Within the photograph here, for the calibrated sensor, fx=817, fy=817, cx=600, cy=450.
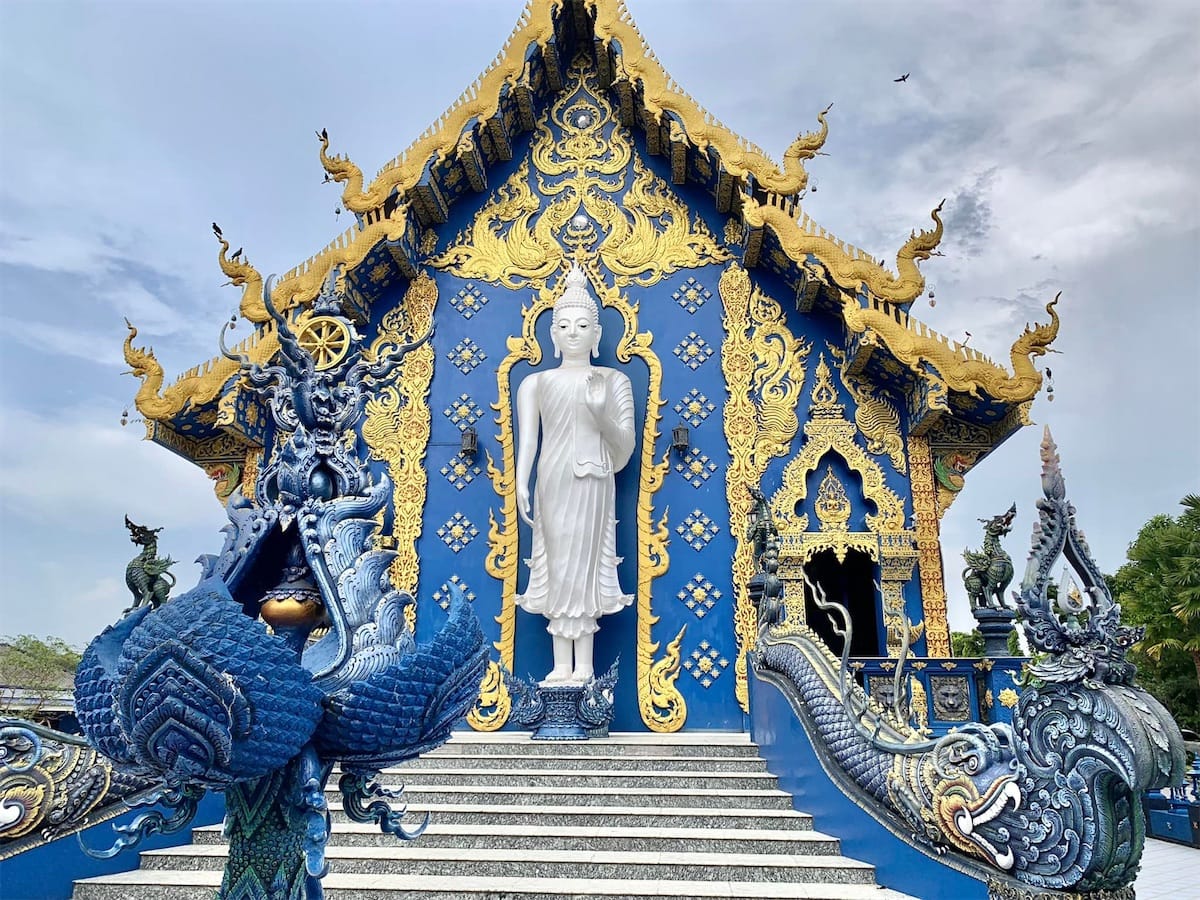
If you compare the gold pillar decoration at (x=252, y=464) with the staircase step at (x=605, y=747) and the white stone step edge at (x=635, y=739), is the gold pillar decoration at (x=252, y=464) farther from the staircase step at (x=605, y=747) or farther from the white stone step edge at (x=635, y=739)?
the staircase step at (x=605, y=747)

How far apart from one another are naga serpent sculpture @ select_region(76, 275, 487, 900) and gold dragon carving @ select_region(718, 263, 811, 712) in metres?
4.71

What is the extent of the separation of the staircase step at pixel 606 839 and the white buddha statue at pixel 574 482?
2340 mm

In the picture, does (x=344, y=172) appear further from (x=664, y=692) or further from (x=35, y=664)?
(x=35, y=664)

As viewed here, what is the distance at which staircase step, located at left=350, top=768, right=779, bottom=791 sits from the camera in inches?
187

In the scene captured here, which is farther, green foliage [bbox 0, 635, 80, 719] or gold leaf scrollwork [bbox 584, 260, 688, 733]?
green foliage [bbox 0, 635, 80, 719]

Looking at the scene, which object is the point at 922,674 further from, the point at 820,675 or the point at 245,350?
the point at 245,350

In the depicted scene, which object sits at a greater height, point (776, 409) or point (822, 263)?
point (822, 263)

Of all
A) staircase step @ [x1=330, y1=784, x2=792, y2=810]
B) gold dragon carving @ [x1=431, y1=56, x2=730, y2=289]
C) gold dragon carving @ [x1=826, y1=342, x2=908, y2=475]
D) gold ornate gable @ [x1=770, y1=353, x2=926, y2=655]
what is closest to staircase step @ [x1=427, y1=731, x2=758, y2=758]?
staircase step @ [x1=330, y1=784, x2=792, y2=810]

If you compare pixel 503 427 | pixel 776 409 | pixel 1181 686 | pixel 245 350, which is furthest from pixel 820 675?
pixel 1181 686

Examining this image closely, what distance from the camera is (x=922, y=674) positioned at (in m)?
5.30

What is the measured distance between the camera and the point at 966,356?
645cm

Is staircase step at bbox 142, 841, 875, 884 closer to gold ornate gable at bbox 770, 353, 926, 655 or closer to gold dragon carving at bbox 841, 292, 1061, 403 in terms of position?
gold ornate gable at bbox 770, 353, 926, 655

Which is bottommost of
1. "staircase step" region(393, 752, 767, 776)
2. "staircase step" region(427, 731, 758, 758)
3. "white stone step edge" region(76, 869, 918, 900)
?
"white stone step edge" region(76, 869, 918, 900)

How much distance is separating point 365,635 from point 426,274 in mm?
6282
